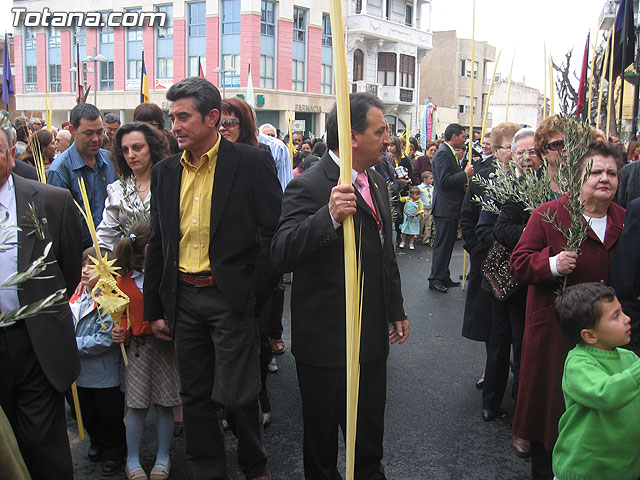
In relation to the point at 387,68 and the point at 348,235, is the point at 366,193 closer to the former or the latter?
the point at 348,235

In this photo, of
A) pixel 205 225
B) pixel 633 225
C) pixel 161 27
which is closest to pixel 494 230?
pixel 633 225

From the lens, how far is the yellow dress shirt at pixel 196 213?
317cm

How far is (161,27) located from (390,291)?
1433 inches

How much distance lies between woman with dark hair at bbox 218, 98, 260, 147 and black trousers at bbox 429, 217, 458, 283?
4.24 metres

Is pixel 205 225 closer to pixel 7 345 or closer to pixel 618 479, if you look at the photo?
pixel 7 345

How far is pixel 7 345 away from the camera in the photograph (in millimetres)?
2650

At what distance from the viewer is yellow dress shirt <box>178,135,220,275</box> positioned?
3174mm

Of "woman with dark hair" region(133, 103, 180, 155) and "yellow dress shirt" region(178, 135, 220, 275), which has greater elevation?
"woman with dark hair" region(133, 103, 180, 155)

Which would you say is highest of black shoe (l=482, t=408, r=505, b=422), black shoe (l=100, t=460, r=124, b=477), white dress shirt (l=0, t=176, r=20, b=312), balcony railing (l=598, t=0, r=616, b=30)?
balcony railing (l=598, t=0, r=616, b=30)

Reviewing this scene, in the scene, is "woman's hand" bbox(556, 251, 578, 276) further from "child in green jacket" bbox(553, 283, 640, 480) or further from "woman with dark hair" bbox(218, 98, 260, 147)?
"woman with dark hair" bbox(218, 98, 260, 147)

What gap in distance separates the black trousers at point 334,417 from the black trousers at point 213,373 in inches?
13.6

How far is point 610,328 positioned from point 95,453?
298cm

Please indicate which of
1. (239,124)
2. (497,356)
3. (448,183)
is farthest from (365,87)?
(497,356)

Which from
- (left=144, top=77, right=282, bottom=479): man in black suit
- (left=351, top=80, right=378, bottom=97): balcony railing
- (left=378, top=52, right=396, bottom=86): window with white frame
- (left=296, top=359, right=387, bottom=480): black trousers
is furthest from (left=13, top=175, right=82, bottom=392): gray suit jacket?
(left=378, top=52, right=396, bottom=86): window with white frame
